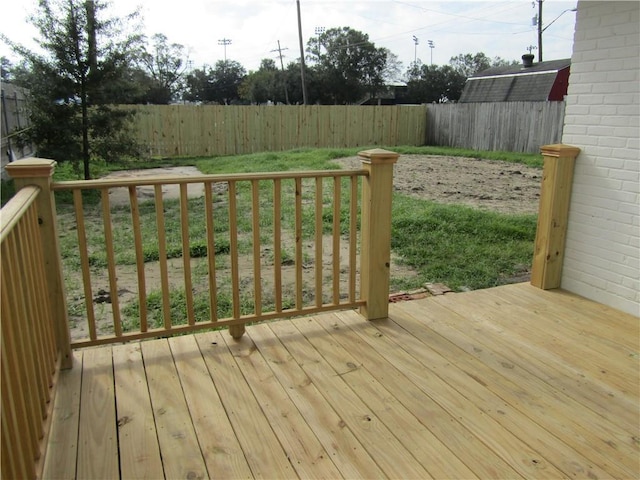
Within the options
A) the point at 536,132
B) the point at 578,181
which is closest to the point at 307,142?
the point at 536,132

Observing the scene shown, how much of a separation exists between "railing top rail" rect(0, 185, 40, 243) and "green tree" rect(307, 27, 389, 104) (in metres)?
29.5

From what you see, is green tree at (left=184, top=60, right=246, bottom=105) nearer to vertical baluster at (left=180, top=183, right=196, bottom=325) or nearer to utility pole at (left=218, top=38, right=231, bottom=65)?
utility pole at (left=218, top=38, right=231, bottom=65)

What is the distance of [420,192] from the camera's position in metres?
6.97

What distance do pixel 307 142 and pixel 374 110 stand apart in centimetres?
222

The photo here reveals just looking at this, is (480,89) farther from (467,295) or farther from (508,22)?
(467,295)

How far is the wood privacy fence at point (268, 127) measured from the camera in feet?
42.0

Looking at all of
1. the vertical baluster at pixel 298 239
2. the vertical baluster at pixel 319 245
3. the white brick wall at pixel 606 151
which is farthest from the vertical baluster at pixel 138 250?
the white brick wall at pixel 606 151

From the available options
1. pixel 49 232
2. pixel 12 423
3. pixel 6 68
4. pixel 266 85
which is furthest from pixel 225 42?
pixel 12 423

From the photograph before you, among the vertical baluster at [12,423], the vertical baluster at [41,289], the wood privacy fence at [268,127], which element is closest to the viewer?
the vertical baluster at [12,423]

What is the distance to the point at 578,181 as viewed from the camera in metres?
3.21

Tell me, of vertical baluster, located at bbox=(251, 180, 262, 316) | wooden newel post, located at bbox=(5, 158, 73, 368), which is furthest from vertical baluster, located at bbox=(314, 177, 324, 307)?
wooden newel post, located at bbox=(5, 158, 73, 368)

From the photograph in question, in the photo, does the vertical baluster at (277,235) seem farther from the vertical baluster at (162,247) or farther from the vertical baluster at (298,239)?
the vertical baluster at (162,247)

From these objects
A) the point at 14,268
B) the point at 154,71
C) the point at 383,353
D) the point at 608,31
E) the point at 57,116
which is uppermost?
the point at 154,71

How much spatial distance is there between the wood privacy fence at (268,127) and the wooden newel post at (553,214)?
10533mm
